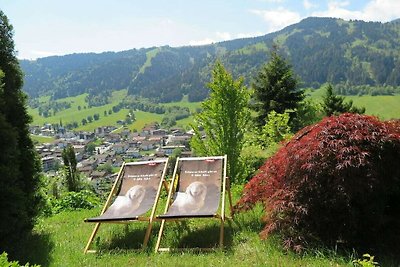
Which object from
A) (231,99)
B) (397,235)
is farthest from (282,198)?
(231,99)

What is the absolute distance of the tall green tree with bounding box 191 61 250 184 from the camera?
43.1 ft

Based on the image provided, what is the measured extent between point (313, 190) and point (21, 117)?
4783 mm

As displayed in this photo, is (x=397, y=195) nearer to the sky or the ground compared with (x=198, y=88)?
nearer to the sky

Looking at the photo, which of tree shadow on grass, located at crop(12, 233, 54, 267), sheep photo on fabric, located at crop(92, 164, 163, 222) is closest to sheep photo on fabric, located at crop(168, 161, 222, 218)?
sheep photo on fabric, located at crop(92, 164, 163, 222)

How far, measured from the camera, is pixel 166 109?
529 ft

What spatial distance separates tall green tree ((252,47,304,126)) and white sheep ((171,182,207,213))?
52.2 feet

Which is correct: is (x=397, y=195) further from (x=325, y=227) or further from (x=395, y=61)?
(x=395, y=61)

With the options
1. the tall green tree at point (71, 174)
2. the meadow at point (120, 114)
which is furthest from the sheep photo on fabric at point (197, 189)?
the meadow at point (120, 114)

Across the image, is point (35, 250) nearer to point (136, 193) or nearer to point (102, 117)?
point (136, 193)

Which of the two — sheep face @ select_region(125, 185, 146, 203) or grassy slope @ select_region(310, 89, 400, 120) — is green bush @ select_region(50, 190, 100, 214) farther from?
grassy slope @ select_region(310, 89, 400, 120)

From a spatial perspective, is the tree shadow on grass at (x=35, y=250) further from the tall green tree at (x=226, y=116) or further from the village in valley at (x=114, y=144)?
the village in valley at (x=114, y=144)

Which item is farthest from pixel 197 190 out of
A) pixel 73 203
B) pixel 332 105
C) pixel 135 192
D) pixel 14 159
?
pixel 332 105

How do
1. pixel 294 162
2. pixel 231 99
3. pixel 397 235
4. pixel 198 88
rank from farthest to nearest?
pixel 198 88 < pixel 231 99 < pixel 294 162 < pixel 397 235

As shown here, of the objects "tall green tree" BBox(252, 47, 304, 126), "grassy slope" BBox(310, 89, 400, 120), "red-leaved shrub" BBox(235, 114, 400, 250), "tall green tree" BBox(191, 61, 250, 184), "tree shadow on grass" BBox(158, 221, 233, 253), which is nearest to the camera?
"red-leaved shrub" BBox(235, 114, 400, 250)
